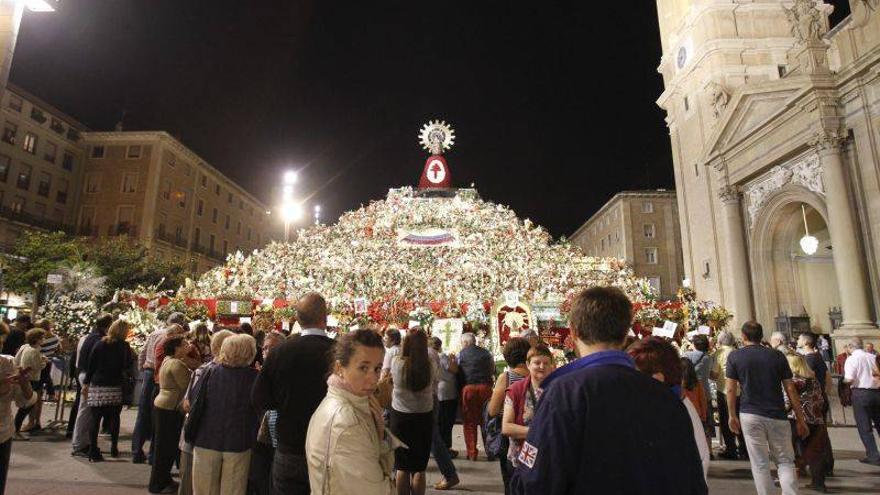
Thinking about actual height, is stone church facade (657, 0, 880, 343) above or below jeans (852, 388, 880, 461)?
above

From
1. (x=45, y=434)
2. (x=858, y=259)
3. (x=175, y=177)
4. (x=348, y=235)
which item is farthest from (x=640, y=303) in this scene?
(x=175, y=177)

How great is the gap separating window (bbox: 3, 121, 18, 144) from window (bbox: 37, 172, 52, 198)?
392cm

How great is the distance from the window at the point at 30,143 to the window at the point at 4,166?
2050 mm

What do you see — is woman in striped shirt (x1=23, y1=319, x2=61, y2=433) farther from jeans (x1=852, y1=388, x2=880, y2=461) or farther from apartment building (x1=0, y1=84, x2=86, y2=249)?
apartment building (x1=0, y1=84, x2=86, y2=249)

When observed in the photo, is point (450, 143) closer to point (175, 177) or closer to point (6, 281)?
point (6, 281)

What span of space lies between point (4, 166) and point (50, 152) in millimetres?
5247

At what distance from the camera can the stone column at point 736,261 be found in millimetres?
21245

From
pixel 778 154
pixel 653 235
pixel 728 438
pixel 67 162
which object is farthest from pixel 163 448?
pixel 653 235

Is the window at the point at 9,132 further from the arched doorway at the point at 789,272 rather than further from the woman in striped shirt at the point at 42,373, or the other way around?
the arched doorway at the point at 789,272

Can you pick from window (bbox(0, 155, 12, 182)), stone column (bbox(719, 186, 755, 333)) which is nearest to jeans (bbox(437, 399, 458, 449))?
stone column (bbox(719, 186, 755, 333))

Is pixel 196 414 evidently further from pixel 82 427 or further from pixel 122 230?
pixel 122 230

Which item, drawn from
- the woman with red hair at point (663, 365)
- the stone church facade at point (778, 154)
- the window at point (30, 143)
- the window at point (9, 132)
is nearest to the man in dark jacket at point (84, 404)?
the woman with red hair at point (663, 365)

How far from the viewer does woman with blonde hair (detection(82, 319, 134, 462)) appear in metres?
7.41

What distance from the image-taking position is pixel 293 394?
366cm
